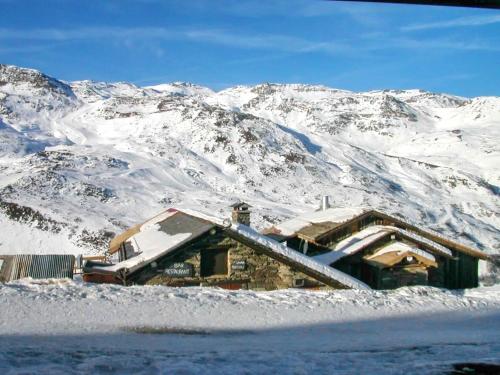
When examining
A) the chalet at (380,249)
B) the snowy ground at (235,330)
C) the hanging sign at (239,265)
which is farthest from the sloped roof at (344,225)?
the snowy ground at (235,330)

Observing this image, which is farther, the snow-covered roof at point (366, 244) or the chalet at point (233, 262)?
the snow-covered roof at point (366, 244)

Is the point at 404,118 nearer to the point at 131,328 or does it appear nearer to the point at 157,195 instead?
the point at 157,195

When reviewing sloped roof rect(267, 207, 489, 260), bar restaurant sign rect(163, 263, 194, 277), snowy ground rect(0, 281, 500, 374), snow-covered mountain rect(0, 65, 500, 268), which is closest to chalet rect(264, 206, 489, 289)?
sloped roof rect(267, 207, 489, 260)

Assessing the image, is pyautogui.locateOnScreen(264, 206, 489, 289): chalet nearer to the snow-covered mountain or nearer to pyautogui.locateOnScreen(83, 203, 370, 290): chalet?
pyautogui.locateOnScreen(83, 203, 370, 290): chalet

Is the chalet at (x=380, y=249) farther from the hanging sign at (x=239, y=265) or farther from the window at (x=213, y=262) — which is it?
the window at (x=213, y=262)

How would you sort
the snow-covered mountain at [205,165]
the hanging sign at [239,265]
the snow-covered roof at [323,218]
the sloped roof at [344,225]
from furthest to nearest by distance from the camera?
the snow-covered mountain at [205,165] < the snow-covered roof at [323,218] < the sloped roof at [344,225] < the hanging sign at [239,265]

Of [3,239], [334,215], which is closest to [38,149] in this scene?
[3,239]

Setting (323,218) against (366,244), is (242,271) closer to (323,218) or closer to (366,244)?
(366,244)
